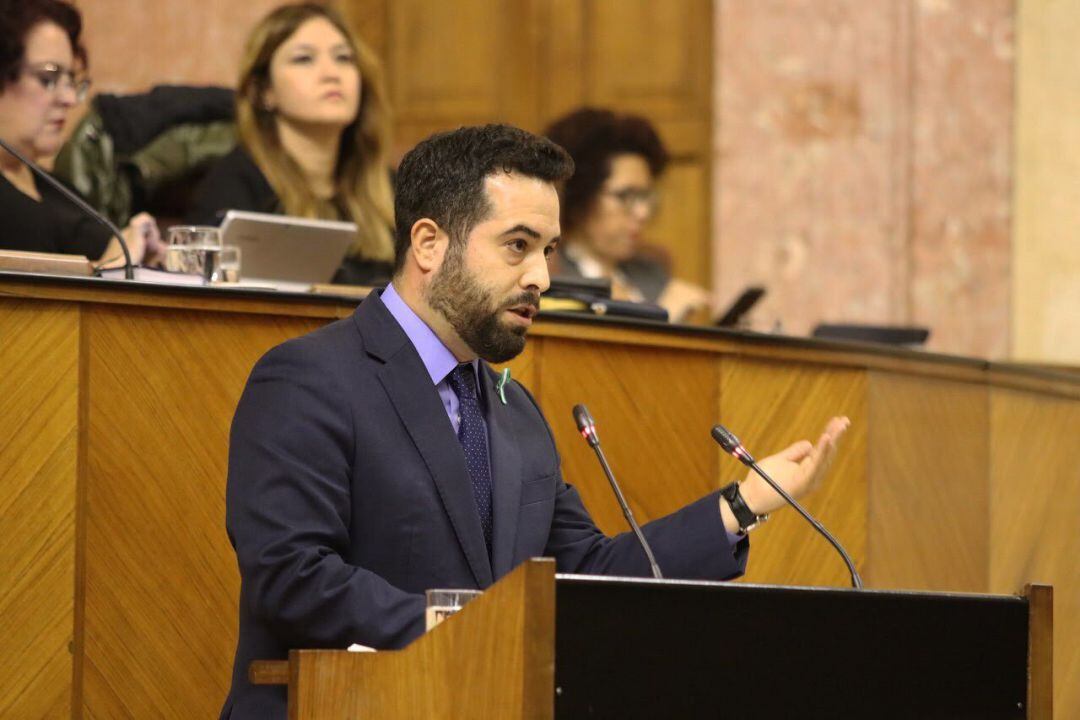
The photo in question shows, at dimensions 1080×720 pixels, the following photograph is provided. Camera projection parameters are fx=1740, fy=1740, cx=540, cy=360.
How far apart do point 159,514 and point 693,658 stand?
1338mm

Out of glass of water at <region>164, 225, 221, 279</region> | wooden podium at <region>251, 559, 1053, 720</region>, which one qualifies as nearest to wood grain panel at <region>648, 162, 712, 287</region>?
glass of water at <region>164, 225, 221, 279</region>

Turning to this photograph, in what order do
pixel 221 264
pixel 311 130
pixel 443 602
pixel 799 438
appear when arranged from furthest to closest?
pixel 311 130 < pixel 799 438 < pixel 221 264 < pixel 443 602

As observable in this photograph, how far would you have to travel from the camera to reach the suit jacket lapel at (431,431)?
2545 mm

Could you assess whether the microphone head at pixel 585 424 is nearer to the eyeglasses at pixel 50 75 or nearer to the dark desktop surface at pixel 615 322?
the dark desktop surface at pixel 615 322

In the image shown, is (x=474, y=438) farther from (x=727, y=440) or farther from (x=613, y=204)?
(x=613, y=204)

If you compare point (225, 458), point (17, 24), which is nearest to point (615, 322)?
point (225, 458)

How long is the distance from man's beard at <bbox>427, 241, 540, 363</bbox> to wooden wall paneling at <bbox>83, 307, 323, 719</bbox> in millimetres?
676

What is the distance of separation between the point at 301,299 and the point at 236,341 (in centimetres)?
15

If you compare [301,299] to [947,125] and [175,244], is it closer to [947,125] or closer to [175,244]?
[175,244]

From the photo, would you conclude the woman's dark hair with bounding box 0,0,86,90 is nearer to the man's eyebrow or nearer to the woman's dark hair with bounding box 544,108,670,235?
the woman's dark hair with bounding box 544,108,670,235

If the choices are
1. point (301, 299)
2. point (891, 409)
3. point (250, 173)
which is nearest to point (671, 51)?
point (250, 173)

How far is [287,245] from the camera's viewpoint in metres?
3.97

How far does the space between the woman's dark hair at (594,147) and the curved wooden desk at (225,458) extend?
2.04 meters

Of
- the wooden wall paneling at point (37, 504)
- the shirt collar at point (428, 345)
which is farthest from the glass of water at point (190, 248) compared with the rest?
the shirt collar at point (428, 345)
